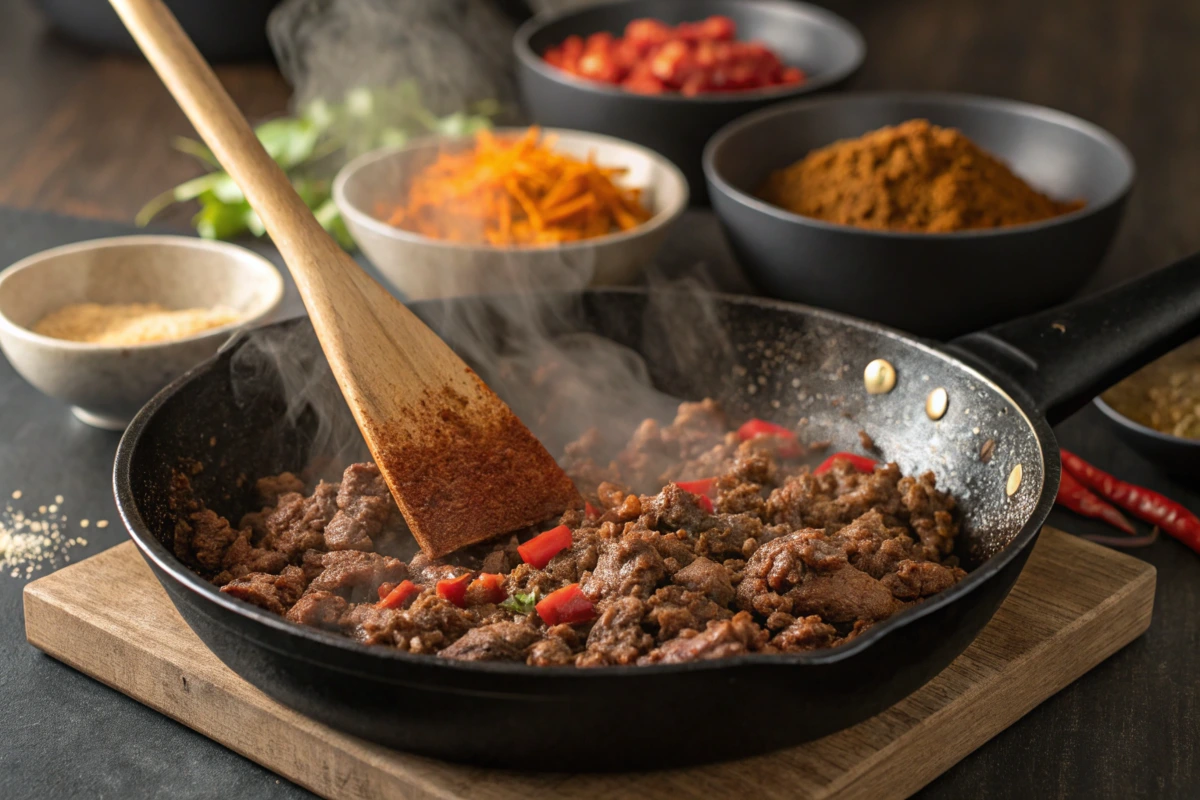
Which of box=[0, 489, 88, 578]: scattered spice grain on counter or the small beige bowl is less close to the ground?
the small beige bowl

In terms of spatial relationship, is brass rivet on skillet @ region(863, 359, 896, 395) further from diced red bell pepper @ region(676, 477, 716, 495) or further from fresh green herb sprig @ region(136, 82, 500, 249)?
fresh green herb sprig @ region(136, 82, 500, 249)

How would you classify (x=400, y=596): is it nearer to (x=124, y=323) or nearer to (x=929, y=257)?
(x=124, y=323)

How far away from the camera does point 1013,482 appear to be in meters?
1.76

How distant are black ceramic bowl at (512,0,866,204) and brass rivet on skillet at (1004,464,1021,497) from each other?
1.70 m

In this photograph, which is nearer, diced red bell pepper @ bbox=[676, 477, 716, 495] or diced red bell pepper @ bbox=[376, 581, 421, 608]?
diced red bell pepper @ bbox=[376, 581, 421, 608]

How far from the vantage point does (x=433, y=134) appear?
3.47m

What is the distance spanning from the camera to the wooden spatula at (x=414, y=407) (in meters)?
1.75

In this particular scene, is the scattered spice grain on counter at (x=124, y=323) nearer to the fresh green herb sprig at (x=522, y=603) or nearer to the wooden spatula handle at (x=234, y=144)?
the wooden spatula handle at (x=234, y=144)

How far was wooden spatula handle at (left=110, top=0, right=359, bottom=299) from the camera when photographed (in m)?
1.90

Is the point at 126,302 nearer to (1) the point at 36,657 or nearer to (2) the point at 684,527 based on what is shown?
(1) the point at 36,657

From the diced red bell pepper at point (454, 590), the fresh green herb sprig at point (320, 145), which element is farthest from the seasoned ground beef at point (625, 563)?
the fresh green herb sprig at point (320, 145)

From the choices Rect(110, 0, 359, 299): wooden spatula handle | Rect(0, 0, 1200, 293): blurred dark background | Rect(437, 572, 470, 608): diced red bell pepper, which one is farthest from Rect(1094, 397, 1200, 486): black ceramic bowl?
Rect(110, 0, 359, 299): wooden spatula handle

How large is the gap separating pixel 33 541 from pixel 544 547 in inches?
36.8

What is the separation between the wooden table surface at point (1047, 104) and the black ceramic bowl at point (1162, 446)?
9 centimetres
